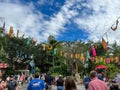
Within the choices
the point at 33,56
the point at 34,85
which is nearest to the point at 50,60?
the point at 33,56

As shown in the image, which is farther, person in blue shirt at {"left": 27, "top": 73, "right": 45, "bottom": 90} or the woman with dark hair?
person in blue shirt at {"left": 27, "top": 73, "right": 45, "bottom": 90}

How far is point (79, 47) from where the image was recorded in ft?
234

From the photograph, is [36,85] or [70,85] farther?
[36,85]

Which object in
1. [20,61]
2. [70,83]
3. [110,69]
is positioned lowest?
[70,83]

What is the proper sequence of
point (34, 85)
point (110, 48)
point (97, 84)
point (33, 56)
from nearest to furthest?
point (97, 84) → point (34, 85) → point (110, 48) → point (33, 56)

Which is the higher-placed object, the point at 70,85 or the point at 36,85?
the point at 36,85

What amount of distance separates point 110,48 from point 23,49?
2118cm

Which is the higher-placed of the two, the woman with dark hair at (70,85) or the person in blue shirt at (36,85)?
the person in blue shirt at (36,85)

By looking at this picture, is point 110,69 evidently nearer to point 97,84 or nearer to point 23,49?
point 23,49

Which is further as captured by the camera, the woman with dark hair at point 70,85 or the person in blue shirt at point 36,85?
the person in blue shirt at point 36,85

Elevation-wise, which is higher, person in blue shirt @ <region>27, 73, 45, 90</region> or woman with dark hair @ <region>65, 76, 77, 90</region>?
person in blue shirt @ <region>27, 73, 45, 90</region>

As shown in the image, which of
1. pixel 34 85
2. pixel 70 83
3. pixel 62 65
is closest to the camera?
pixel 70 83

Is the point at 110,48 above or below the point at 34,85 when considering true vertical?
above

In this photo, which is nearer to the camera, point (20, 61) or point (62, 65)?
point (62, 65)
